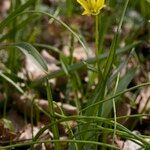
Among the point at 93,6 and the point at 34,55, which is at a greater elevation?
the point at 93,6

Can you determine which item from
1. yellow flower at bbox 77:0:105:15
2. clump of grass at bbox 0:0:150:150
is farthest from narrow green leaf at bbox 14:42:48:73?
yellow flower at bbox 77:0:105:15

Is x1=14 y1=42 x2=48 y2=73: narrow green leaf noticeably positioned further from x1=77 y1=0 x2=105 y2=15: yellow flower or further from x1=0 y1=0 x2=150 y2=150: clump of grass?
x1=77 y1=0 x2=105 y2=15: yellow flower

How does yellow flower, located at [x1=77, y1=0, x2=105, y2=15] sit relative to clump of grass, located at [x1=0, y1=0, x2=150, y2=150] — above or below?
above

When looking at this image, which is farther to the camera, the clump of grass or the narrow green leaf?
the narrow green leaf

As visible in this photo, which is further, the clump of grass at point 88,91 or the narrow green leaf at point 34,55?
the narrow green leaf at point 34,55

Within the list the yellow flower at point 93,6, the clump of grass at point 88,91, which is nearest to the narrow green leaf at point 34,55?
the clump of grass at point 88,91

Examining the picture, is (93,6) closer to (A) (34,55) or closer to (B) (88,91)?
(A) (34,55)

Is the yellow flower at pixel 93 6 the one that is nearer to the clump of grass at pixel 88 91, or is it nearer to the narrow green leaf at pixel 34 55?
the clump of grass at pixel 88 91

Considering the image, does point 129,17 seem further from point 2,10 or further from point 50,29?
point 2,10

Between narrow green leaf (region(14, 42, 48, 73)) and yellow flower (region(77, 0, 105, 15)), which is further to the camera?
narrow green leaf (region(14, 42, 48, 73))

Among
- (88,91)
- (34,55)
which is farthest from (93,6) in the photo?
(88,91)

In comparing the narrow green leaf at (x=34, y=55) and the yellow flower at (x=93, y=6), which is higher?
the yellow flower at (x=93, y=6)
